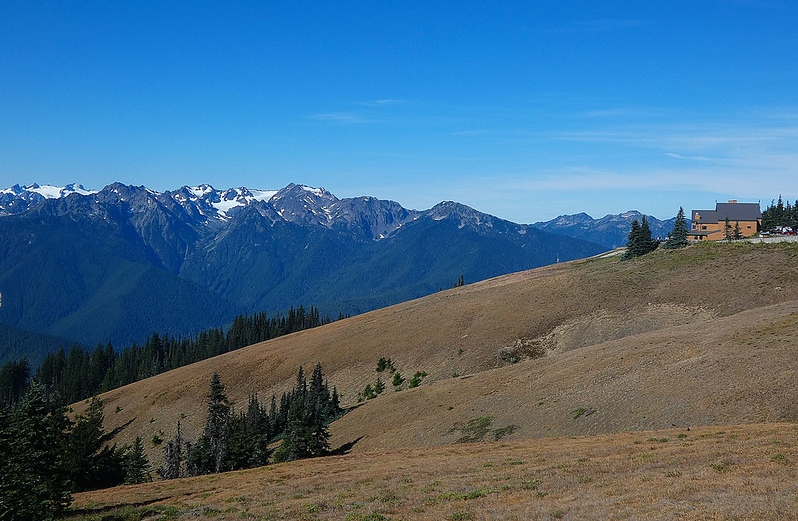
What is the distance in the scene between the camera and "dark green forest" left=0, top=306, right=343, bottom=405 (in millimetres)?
159000

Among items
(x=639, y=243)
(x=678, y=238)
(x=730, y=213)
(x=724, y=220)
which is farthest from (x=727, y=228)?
(x=639, y=243)

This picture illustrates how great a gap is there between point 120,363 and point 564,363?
146560mm

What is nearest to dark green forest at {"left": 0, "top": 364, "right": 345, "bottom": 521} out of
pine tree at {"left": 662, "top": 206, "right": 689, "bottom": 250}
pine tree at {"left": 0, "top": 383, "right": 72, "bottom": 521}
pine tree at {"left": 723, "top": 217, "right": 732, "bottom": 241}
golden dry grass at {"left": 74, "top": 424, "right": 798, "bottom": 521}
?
pine tree at {"left": 0, "top": 383, "right": 72, "bottom": 521}

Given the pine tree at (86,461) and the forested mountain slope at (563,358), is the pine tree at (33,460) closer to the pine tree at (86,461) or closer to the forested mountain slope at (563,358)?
the pine tree at (86,461)

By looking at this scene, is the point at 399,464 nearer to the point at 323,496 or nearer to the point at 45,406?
the point at 323,496

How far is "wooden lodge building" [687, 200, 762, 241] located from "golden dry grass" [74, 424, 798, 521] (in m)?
117

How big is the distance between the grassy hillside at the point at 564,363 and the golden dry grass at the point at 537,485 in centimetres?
58

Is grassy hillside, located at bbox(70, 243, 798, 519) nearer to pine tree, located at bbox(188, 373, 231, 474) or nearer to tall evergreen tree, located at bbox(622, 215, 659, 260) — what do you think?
tall evergreen tree, located at bbox(622, 215, 659, 260)

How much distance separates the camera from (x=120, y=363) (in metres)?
167

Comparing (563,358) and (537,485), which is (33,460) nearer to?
(537,485)

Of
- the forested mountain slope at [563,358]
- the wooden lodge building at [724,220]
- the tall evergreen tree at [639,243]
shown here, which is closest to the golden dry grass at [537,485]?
the forested mountain slope at [563,358]

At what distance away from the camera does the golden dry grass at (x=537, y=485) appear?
19859 millimetres

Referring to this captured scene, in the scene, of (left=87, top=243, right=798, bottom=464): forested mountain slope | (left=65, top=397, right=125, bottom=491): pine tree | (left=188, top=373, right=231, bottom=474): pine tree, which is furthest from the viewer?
(left=188, top=373, right=231, bottom=474): pine tree

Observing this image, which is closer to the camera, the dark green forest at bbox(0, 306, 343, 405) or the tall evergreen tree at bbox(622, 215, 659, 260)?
the tall evergreen tree at bbox(622, 215, 659, 260)
